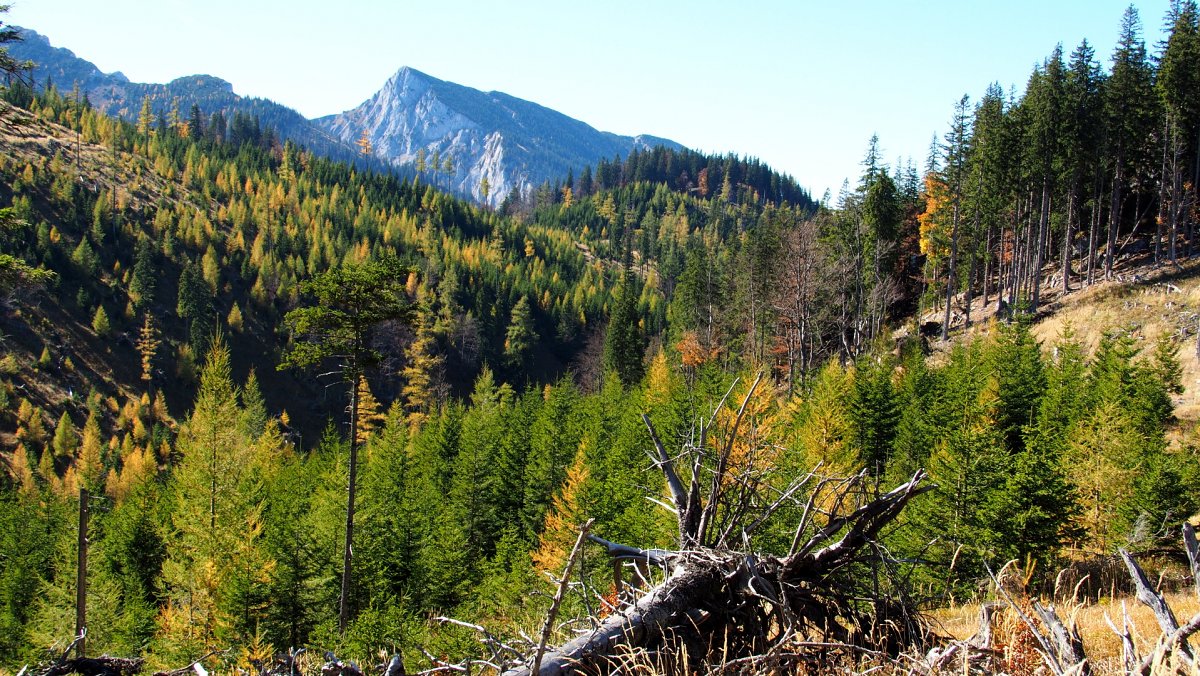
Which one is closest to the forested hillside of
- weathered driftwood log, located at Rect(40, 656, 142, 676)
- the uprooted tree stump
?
the uprooted tree stump

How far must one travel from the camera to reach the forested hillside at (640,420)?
16.1m

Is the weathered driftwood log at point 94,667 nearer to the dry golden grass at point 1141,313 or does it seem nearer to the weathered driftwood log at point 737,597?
the weathered driftwood log at point 737,597

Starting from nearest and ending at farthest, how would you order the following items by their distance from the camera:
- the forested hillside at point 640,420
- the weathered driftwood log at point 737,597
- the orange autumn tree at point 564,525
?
the weathered driftwood log at point 737,597
the forested hillside at point 640,420
the orange autumn tree at point 564,525

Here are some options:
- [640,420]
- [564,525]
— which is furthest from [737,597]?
[640,420]

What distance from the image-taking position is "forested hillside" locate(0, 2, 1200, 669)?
16062 millimetres

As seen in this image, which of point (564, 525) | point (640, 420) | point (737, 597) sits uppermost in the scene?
point (737, 597)

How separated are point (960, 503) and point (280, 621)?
841 inches

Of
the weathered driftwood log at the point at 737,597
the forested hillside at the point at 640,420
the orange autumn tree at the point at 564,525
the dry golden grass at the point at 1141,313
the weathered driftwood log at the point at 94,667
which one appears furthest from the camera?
the dry golden grass at the point at 1141,313

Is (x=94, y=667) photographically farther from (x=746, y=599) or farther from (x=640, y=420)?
(x=640, y=420)

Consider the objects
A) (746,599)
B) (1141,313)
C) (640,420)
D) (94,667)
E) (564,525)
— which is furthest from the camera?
(640,420)

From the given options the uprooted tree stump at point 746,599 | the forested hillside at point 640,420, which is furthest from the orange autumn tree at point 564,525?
the uprooted tree stump at point 746,599

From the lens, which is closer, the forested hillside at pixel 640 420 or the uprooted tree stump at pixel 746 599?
the uprooted tree stump at pixel 746 599

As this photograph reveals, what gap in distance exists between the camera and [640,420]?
29.7m

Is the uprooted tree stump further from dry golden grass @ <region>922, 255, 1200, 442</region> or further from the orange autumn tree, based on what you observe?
dry golden grass @ <region>922, 255, 1200, 442</region>
